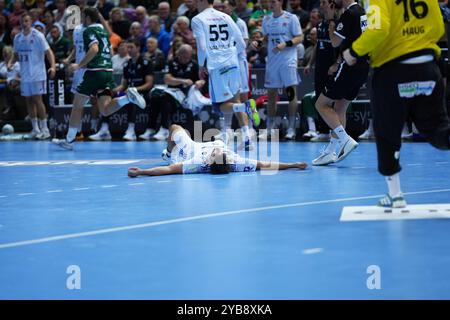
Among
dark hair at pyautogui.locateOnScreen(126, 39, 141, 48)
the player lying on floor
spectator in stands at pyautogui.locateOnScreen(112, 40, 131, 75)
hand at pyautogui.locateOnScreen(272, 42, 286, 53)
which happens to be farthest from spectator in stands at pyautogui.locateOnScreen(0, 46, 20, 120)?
the player lying on floor

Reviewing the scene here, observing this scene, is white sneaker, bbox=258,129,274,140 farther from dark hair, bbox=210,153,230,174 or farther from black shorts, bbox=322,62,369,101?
dark hair, bbox=210,153,230,174

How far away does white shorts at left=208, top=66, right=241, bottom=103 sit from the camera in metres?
13.0

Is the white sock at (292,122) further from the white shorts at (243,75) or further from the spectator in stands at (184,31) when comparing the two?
the spectator in stands at (184,31)

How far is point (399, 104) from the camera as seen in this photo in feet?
21.7

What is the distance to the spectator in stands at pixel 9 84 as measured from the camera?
19.3m

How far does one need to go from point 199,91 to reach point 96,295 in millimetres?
12257

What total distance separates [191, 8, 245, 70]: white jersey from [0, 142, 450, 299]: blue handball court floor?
341 cm

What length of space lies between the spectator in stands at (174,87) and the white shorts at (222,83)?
326 centimetres

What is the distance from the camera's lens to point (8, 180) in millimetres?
9945

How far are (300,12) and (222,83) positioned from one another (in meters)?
5.25

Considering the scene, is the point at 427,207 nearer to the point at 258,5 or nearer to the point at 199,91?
the point at 199,91

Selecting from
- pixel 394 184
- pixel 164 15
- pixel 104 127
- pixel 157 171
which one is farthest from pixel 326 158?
pixel 164 15

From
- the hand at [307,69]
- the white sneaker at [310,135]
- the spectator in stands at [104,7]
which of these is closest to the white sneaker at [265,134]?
the white sneaker at [310,135]

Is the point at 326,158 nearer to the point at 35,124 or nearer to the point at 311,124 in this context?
the point at 311,124
